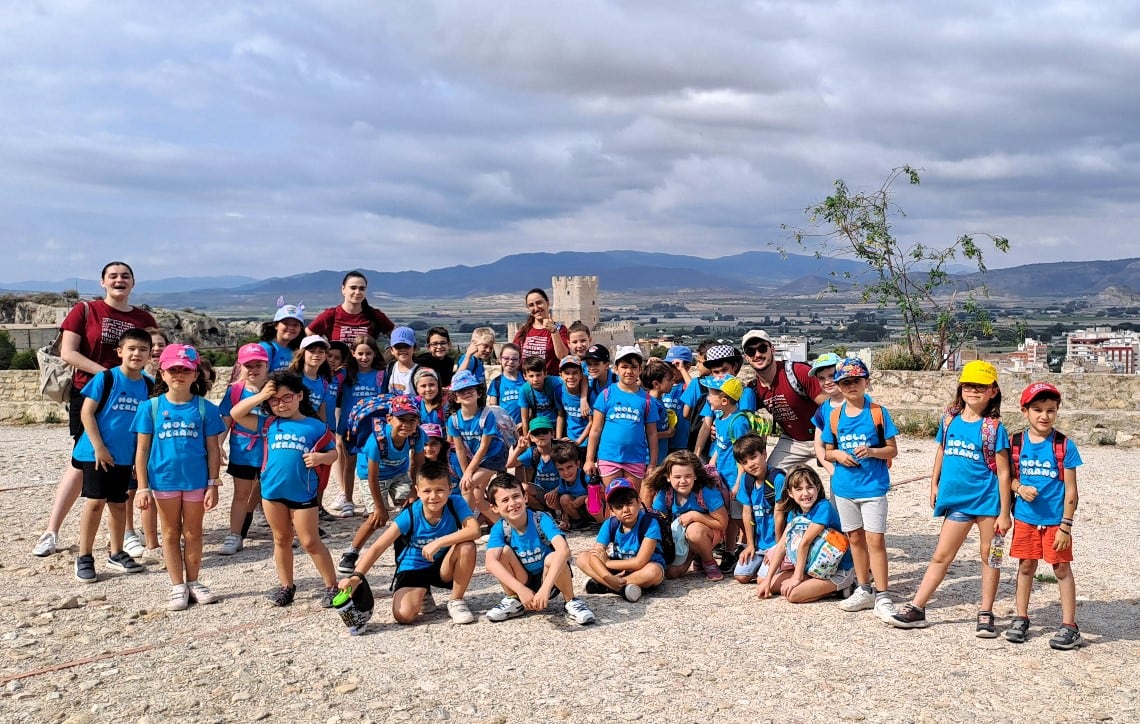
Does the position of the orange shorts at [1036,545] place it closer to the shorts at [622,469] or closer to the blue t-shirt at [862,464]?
the blue t-shirt at [862,464]

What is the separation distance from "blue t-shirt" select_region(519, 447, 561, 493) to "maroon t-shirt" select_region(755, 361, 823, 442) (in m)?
1.75

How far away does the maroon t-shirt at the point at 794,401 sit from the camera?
222 inches

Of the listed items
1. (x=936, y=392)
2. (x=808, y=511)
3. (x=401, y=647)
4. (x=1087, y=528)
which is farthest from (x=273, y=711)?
(x=936, y=392)

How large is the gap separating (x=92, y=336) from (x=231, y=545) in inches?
66.4

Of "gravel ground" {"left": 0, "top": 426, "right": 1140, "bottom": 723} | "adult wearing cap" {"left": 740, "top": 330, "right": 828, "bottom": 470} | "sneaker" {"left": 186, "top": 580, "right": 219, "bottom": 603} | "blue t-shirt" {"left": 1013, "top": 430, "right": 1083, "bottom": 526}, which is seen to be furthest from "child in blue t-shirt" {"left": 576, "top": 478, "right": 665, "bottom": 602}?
"sneaker" {"left": 186, "top": 580, "right": 219, "bottom": 603}

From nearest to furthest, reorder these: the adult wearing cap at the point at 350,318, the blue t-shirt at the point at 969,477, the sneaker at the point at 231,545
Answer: the blue t-shirt at the point at 969,477
the sneaker at the point at 231,545
the adult wearing cap at the point at 350,318

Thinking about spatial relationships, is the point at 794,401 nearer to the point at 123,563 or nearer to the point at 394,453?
the point at 394,453

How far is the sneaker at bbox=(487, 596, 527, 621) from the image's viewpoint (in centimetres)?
488

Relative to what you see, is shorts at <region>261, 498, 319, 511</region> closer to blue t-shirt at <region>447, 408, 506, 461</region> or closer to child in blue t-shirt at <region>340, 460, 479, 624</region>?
child in blue t-shirt at <region>340, 460, 479, 624</region>

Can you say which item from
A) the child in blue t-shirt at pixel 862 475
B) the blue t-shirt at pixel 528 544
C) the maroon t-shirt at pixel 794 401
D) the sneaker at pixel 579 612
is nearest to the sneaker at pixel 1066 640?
the child in blue t-shirt at pixel 862 475

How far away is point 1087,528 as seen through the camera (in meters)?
7.06

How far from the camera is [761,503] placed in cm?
568

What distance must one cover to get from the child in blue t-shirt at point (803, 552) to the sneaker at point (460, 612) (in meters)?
1.68

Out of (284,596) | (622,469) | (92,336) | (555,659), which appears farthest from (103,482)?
(622,469)
